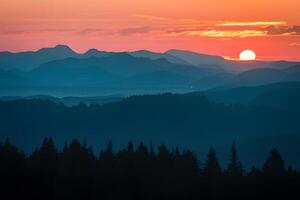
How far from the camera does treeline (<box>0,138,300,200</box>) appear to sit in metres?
43.9

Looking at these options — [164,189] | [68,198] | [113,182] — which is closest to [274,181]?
[164,189]

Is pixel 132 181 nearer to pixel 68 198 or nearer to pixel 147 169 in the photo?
pixel 147 169

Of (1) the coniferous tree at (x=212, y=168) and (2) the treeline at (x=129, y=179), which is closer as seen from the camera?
(2) the treeline at (x=129, y=179)

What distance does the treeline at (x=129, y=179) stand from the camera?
43.9 meters

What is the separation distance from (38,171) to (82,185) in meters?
4.33

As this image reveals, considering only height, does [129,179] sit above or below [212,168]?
below

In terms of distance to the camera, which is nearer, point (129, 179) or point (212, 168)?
point (129, 179)

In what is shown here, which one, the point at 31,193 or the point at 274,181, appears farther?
the point at 274,181

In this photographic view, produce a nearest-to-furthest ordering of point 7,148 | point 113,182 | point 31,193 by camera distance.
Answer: point 31,193
point 113,182
point 7,148

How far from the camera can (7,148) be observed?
51.7 metres

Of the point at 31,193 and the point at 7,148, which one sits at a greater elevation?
the point at 7,148

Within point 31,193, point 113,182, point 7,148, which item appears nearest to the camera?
point 31,193

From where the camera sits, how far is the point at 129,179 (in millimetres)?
45625

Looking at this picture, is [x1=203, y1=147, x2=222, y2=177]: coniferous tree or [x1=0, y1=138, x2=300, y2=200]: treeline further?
[x1=203, y1=147, x2=222, y2=177]: coniferous tree
